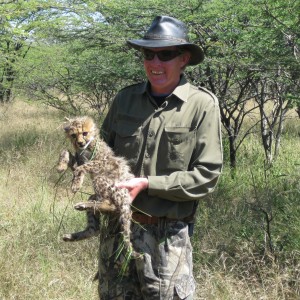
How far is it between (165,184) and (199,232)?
2.70 m

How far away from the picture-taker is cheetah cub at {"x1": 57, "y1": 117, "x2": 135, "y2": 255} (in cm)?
239

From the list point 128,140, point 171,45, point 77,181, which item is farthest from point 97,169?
point 171,45

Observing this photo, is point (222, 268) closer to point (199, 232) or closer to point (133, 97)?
point (199, 232)

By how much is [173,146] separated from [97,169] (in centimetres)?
42

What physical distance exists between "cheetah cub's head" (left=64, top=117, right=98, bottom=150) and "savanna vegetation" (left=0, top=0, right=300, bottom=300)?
3.44ft

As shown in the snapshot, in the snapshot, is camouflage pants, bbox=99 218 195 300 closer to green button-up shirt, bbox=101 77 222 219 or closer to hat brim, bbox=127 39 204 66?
green button-up shirt, bbox=101 77 222 219

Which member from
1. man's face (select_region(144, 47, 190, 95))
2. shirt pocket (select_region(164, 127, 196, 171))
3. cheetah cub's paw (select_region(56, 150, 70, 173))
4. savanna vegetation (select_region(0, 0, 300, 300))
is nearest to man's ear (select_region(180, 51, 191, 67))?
man's face (select_region(144, 47, 190, 95))

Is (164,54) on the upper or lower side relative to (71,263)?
upper

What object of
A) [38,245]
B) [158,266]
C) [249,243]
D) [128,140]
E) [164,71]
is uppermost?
[164,71]

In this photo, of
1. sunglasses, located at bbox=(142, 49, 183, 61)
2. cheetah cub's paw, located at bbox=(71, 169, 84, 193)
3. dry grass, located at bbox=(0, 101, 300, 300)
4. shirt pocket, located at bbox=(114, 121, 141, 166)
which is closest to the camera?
cheetah cub's paw, located at bbox=(71, 169, 84, 193)

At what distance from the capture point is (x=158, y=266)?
8.23 ft

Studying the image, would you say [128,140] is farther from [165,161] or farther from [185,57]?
[185,57]

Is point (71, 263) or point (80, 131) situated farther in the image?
point (71, 263)

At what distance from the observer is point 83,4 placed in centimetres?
894
